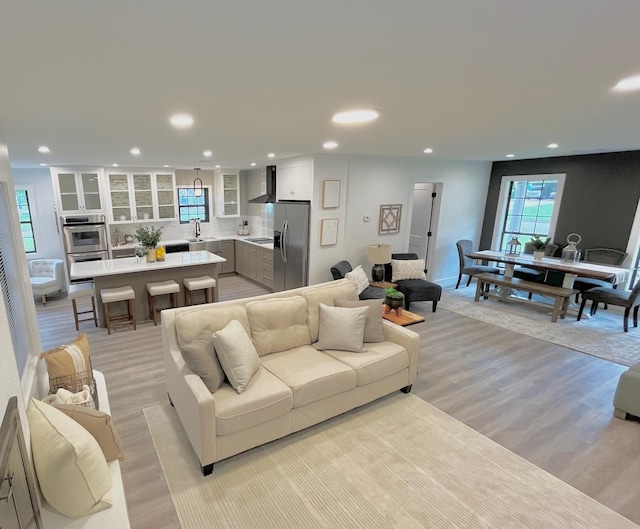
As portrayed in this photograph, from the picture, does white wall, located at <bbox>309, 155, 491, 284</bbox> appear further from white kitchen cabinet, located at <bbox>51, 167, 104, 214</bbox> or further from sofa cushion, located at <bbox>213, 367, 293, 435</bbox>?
white kitchen cabinet, located at <bbox>51, 167, 104, 214</bbox>

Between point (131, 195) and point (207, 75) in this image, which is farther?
point (131, 195)

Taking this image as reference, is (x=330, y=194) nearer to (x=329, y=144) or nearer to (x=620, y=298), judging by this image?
(x=329, y=144)

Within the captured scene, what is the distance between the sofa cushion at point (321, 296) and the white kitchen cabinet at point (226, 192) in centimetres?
519

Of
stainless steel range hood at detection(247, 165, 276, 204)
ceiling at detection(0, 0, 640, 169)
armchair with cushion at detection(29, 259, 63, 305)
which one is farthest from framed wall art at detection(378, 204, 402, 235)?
armchair with cushion at detection(29, 259, 63, 305)

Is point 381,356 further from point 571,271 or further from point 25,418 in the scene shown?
point 571,271

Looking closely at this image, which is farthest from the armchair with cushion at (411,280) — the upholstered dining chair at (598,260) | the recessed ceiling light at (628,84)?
the recessed ceiling light at (628,84)

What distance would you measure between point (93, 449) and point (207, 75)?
1831 millimetres

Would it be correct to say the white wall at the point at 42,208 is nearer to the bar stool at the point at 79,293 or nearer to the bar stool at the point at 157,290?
the bar stool at the point at 79,293

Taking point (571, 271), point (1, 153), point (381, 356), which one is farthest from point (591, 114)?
point (1, 153)

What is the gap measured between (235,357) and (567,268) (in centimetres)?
509

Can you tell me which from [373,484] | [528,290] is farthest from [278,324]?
[528,290]

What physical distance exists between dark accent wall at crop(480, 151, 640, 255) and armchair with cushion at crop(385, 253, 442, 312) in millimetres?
2663

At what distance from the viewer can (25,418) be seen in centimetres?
148

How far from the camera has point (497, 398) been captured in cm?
317
